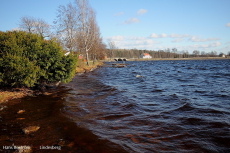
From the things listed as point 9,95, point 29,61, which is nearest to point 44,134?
point 9,95

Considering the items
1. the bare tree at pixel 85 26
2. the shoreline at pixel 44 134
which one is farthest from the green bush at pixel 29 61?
the bare tree at pixel 85 26

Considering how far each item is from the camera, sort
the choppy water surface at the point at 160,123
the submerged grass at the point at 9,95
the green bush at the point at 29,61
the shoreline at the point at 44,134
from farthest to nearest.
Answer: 1. the green bush at the point at 29,61
2. the submerged grass at the point at 9,95
3. the choppy water surface at the point at 160,123
4. the shoreline at the point at 44,134

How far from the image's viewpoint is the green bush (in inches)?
299

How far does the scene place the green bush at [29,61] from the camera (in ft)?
24.9

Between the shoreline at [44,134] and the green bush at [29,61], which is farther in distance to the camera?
the green bush at [29,61]

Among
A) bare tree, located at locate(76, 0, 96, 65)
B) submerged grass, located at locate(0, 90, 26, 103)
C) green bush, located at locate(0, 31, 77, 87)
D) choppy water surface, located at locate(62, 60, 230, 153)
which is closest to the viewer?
choppy water surface, located at locate(62, 60, 230, 153)

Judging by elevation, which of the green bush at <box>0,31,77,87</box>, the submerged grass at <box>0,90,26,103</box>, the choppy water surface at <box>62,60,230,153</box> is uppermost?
the green bush at <box>0,31,77,87</box>

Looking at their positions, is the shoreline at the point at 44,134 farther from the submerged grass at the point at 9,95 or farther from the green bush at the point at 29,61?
the green bush at the point at 29,61

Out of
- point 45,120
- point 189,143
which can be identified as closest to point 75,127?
point 45,120

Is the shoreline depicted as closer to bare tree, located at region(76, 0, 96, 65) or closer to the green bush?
the green bush

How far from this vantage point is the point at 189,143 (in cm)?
371

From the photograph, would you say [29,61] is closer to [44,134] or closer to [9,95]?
[9,95]

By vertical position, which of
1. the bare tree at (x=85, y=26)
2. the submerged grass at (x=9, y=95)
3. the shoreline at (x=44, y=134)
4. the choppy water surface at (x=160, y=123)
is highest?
the bare tree at (x=85, y=26)

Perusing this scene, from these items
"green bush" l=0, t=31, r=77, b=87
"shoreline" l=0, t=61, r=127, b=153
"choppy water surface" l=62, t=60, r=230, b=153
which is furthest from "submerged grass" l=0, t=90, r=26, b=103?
"choppy water surface" l=62, t=60, r=230, b=153
